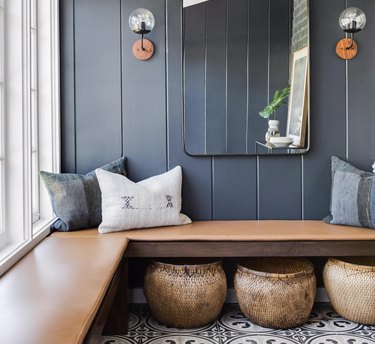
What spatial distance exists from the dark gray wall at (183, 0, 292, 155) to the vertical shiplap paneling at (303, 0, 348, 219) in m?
0.18

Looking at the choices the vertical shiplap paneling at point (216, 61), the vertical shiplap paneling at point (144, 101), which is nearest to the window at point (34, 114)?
the vertical shiplap paneling at point (144, 101)

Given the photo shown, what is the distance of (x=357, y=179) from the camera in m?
3.20

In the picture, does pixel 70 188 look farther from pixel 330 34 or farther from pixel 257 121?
pixel 330 34

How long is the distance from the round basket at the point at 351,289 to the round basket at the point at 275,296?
13cm

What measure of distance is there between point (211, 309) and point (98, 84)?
5.28 ft

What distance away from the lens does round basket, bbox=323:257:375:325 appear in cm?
299

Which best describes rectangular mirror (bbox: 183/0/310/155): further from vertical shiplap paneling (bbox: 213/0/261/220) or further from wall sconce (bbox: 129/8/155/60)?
wall sconce (bbox: 129/8/155/60)

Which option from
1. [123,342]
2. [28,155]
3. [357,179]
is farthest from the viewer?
[357,179]

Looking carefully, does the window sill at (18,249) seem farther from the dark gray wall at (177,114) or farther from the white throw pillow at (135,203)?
the dark gray wall at (177,114)

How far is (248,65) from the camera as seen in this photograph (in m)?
3.37

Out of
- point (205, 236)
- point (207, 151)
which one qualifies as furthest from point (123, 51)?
point (205, 236)

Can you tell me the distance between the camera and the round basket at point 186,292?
2992mm

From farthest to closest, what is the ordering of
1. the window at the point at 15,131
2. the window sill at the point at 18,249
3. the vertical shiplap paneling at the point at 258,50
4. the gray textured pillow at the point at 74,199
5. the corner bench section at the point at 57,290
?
the vertical shiplap paneling at the point at 258,50 < the gray textured pillow at the point at 74,199 < the window at the point at 15,131 < the window sill at the point at 18,249 < the corner bench section at the point at 57,290

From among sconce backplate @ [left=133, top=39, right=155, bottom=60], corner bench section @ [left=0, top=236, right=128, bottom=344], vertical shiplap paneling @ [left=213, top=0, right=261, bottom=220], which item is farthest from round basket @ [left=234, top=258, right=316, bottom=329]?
sconce backplate @ [left=133, top=39, right=155, bottom=60]
